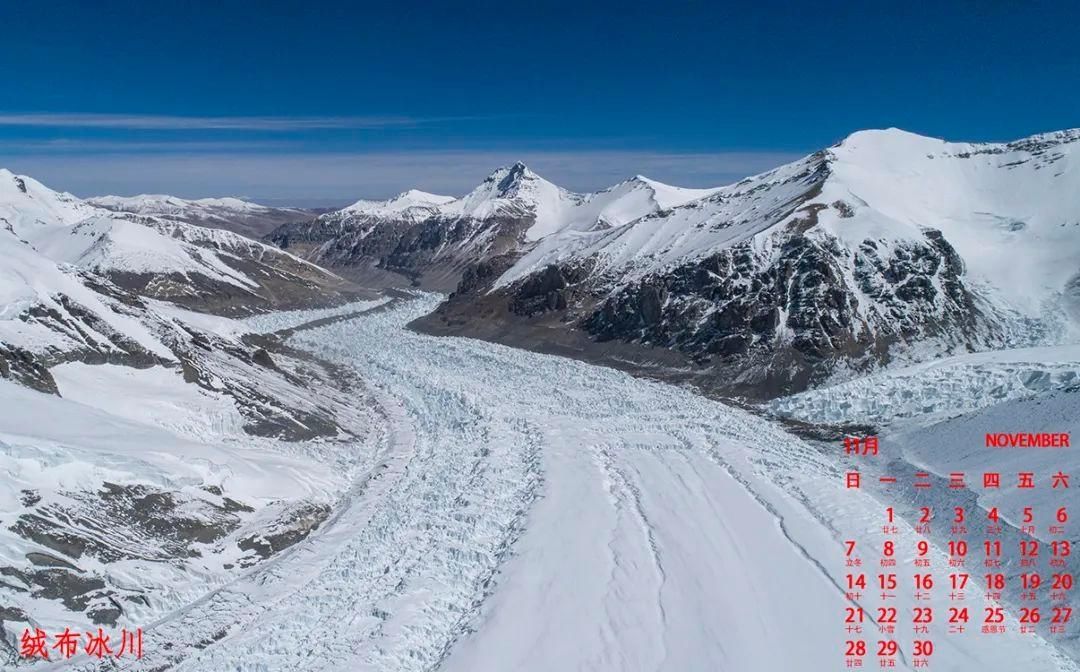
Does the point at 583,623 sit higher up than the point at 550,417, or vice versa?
the point at 550,417

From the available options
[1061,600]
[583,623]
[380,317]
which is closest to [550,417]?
[583,623]

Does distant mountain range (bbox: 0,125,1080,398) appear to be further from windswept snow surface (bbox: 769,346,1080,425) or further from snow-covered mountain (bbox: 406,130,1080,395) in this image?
windswept snow surface (bbox: 769,346,1080,425)

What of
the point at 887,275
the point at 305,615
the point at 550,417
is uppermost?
the point at 887,275

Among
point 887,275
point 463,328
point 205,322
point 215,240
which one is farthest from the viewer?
point 215,240

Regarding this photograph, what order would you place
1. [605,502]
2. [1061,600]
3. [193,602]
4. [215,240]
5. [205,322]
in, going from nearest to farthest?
1. [1061,600]
2. [193,602]
3. [605,502]
4. [205,322]
5. [215,240]

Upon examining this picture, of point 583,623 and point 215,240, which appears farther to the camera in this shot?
point 215,240

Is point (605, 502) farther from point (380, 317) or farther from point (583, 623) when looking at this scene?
point (380, 317)
